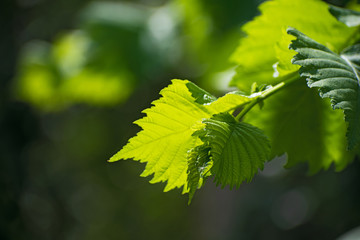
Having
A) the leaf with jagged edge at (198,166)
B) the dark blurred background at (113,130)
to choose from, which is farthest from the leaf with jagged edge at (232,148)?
the dark blurred background at (113,130)

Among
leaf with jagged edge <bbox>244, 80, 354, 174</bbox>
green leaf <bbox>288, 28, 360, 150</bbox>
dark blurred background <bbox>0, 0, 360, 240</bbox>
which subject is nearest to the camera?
green leaf <bbox>288, 28, 360, 150</bbox>

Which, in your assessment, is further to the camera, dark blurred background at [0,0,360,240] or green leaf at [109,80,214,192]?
dark blurred background at [0,0,360,240]

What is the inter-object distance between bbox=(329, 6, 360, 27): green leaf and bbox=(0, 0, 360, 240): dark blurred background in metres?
0.47

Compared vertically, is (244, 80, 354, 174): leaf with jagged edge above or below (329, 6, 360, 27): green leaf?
below

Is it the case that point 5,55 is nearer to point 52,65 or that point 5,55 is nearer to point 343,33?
point 52,65

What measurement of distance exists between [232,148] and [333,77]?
0.14m

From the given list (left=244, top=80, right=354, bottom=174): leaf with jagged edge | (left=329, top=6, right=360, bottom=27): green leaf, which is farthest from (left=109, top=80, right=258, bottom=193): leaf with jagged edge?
(left=329, top=6, right=360, bottom=27): green leaf

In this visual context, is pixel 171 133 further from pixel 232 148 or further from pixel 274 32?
pixel 274 32

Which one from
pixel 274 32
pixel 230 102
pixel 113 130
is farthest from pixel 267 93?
pixel 113 130

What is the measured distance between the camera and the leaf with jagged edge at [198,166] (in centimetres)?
48

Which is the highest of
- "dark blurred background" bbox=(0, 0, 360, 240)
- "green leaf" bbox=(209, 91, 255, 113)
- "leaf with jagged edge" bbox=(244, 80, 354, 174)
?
"green leaf" bbox=(209, 91, 255, 113)

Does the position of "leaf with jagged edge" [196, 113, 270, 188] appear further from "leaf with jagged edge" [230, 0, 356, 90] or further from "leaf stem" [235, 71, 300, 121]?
"leaf with jagged edge" [230, 0, 356, 90]

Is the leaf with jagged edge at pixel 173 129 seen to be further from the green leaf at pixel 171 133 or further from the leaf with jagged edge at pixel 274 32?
the leaf with jagged edge at pixel 274 32

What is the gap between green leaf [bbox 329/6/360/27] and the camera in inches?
25.5
